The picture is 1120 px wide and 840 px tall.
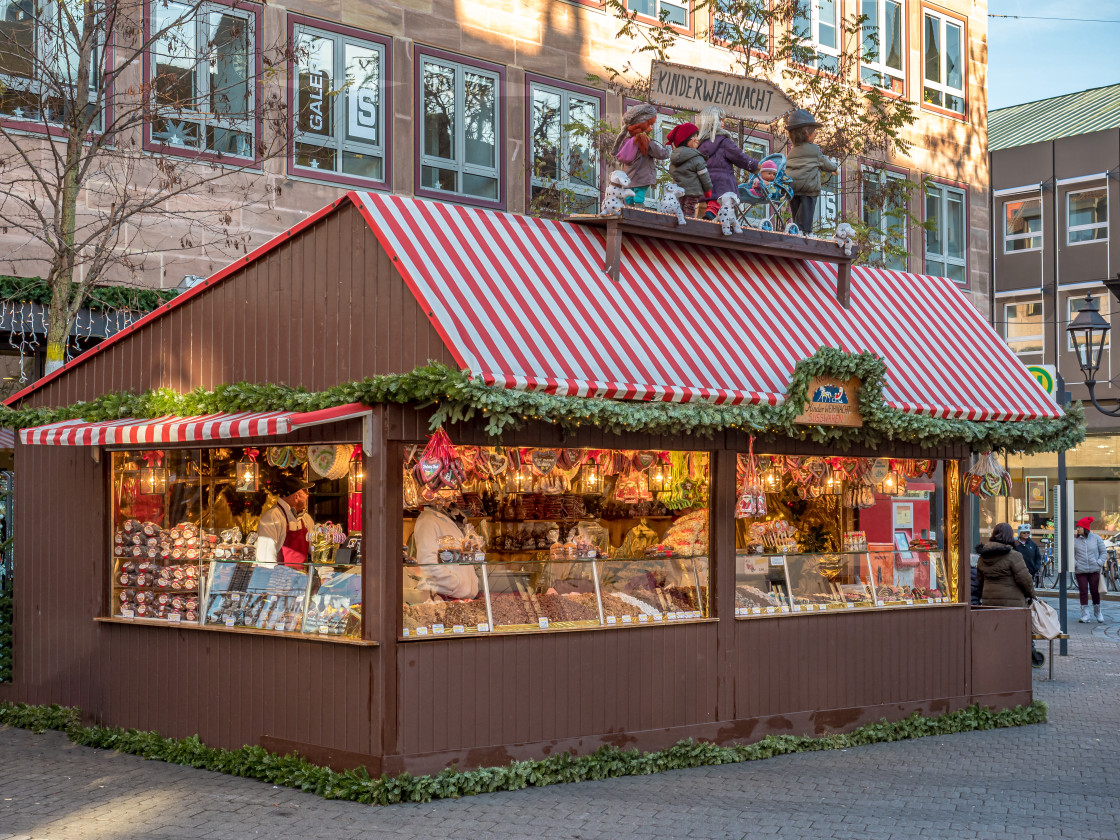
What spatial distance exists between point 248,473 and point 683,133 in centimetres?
499

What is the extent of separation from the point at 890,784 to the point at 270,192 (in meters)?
11.0

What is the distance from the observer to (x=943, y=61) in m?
26.8

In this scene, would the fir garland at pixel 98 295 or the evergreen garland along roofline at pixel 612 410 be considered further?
the fir garland at pixel 98 295

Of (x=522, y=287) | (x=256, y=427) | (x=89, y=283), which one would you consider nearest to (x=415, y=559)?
(x=256, y=427)

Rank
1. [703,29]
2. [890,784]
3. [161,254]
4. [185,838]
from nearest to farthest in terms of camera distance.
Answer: [185,838], [890,784], [161,254], [703,29]

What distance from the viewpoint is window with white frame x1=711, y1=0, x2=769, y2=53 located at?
1990 cm

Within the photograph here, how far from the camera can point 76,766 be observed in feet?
35.9

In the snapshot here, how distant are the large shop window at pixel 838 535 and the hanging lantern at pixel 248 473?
408 centimetres

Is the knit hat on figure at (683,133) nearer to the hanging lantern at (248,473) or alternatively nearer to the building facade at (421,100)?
the building facade at (421,100)

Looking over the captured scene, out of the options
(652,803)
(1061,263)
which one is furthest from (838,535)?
(1061,263)

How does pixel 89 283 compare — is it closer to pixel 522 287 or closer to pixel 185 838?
pixel 522 287

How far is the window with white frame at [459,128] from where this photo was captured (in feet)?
63.5

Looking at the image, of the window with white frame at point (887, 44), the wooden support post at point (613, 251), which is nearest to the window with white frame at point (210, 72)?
the wooden support post at point (613, 251)

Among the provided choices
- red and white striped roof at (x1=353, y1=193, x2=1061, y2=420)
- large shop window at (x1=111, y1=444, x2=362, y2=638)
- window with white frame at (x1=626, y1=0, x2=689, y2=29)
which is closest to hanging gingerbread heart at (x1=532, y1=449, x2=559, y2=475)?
red and white striped roof at (x1=353, y1=193, x2=1061, y2=420)
